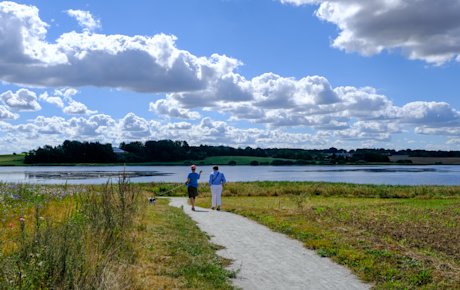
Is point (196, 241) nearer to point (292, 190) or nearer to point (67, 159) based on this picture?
point (292, 190)

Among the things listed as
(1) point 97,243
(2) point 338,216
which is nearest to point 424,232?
(2) point 338,216

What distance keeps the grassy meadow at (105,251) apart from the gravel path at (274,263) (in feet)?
1.52

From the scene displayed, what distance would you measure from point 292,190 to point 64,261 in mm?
35604

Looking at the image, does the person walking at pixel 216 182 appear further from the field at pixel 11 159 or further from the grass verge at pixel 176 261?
the field at pixel 11 159

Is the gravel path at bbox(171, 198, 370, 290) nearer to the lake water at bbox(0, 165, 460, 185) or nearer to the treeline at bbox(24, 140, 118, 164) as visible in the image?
the lake water at bbox(0, 165, 460, 185)

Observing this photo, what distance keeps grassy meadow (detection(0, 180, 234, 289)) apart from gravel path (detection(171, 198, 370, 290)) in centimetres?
46

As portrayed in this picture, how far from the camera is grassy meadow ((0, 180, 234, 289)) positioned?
21.3 ft

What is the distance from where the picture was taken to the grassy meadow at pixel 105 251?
6.48 m

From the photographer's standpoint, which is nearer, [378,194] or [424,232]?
[424,232]

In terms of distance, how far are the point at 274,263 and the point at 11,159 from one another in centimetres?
13382

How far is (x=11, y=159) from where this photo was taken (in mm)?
133500

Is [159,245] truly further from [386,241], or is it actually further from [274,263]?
[386,241]

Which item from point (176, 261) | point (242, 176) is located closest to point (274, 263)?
point (176, 261)

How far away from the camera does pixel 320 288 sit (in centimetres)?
895
